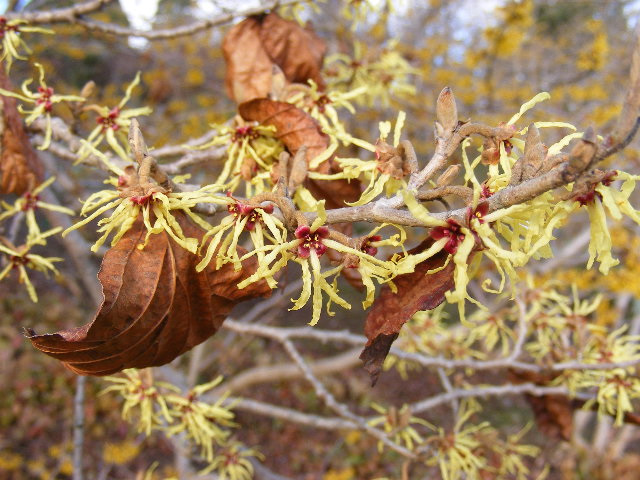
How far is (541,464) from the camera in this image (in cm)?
530

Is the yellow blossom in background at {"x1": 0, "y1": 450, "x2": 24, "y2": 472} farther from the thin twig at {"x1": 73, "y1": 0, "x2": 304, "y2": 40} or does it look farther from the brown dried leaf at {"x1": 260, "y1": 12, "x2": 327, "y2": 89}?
the brown dried leaf at {"x1": 260, "y1": 12, "x2": 327, "y2": 89}

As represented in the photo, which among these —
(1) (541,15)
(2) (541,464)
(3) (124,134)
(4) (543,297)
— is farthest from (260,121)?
(1) (541,15)

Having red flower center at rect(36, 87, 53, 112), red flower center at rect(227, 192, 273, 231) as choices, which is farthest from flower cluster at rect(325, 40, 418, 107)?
red flower center at rect(227, 192, 273, 231)

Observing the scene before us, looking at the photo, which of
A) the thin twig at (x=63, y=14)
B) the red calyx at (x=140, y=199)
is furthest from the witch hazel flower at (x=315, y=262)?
the thin twig at (x=63, y=14)

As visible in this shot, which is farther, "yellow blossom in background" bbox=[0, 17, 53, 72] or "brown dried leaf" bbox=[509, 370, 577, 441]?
"brown dried leaf" bbox=[509, 370, 577, 441]

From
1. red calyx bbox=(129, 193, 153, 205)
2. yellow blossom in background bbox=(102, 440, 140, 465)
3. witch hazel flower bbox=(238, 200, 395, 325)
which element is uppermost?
red calyx bbox=(129, 193, 153, 205)

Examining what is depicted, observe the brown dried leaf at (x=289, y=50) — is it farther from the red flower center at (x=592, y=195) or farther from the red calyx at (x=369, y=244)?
the red flower center at (x=592, y=195)

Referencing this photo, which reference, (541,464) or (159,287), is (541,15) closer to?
(541,464)

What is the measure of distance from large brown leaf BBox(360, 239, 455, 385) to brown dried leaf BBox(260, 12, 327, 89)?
98 cm

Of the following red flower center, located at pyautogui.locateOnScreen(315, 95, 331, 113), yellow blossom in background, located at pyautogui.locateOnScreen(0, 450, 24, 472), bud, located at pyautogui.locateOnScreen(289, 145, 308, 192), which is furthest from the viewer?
yellow blossom in background, located at pyautogui.locateOnScreen(0, 450, 24, 472)

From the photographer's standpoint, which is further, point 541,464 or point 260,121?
point 541,464

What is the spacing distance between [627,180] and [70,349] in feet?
3.18

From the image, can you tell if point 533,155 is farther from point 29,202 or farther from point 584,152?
point 29,202

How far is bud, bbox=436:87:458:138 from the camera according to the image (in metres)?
0.86
